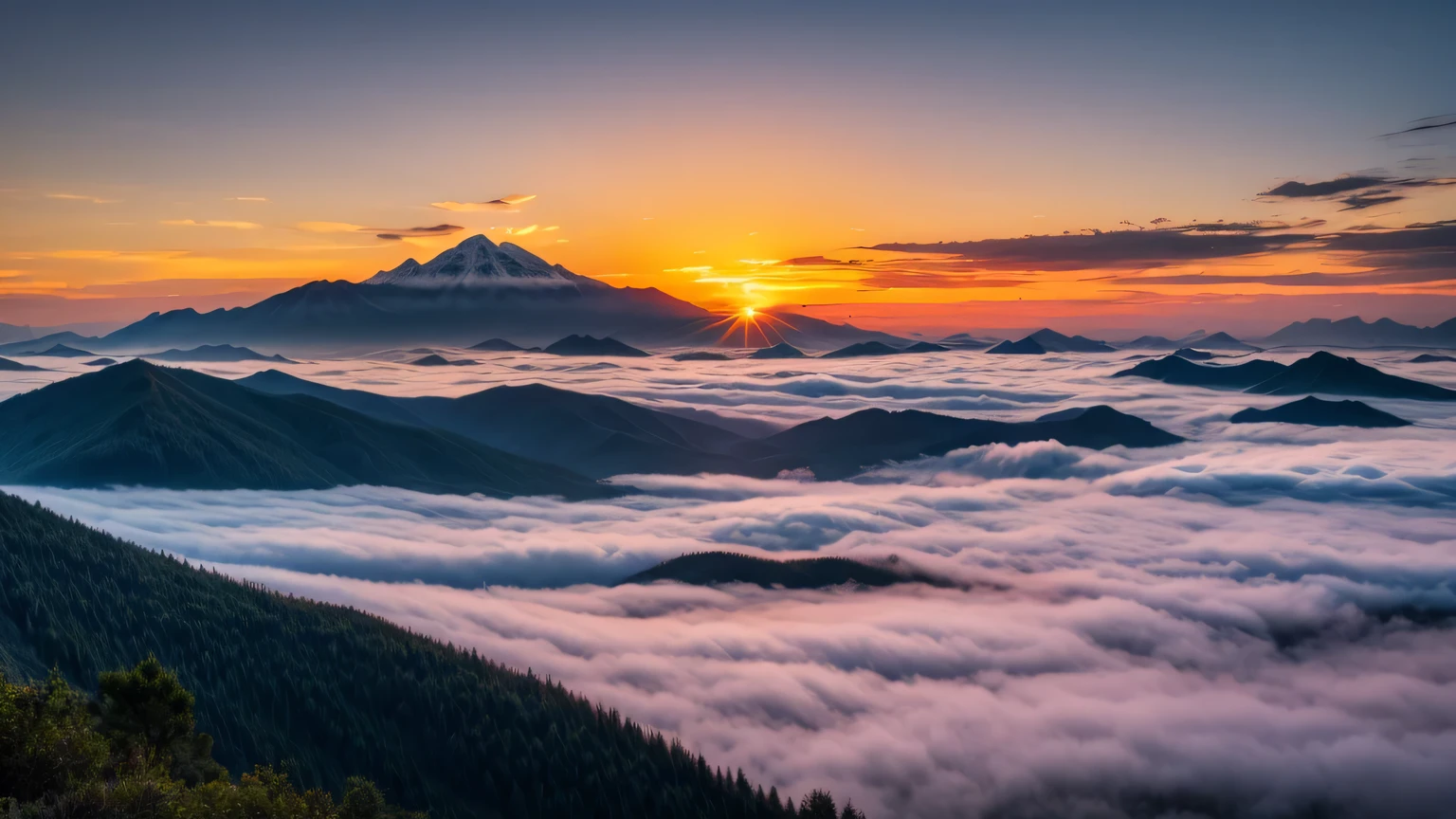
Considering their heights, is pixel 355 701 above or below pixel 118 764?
below

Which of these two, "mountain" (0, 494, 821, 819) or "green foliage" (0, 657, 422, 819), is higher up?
"green foliage" (0, 657, 422, 819)

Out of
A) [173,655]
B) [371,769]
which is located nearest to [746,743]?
[371,769]

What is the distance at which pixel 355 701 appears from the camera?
148375mm

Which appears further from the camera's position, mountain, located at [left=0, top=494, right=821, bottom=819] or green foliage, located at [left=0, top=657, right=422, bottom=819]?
mountain, located at [left=0, top=494, right=821, bottom=819]

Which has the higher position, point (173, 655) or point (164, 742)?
point (164, 742)

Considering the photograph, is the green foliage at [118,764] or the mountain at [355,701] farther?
the mountain at [355,701]

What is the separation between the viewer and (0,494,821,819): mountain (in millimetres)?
133750

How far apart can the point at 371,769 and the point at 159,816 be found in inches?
4370

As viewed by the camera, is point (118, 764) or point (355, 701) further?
point (355, 701)

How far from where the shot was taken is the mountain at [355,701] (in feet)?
439

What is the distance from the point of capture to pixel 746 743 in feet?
618

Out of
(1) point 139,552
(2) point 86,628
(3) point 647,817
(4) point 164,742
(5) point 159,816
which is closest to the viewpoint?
(5) point 159,816

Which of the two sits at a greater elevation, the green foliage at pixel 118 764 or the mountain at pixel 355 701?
the green foliage at pixel 118 764

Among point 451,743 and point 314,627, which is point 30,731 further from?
point 314,627
